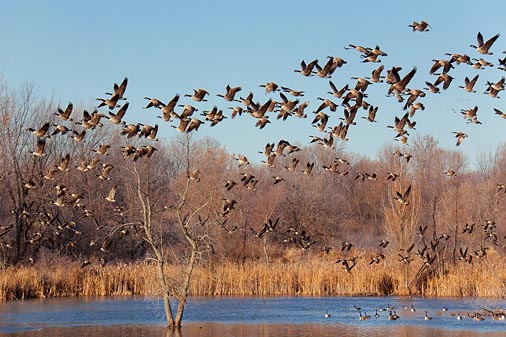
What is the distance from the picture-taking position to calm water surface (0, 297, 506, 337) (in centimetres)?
2127

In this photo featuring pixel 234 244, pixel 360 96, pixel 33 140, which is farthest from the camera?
pixel 33 140

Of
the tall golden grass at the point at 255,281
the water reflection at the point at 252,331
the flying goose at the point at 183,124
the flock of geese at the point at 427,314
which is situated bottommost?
the water reflection at the point at 252,331

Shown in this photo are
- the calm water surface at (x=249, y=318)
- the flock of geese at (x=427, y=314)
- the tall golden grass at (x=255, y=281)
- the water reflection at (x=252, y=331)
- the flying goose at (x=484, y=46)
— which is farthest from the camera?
the tall golden grass at (x=255, y=281)

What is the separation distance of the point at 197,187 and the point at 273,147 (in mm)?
26552

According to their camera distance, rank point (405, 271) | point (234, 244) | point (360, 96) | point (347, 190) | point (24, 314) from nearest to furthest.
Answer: point (360, 96) → point (24, 314) → point (405, 271) → point (234, 244) → point (347, 190)

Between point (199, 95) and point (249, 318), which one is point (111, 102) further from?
point (249, 318)

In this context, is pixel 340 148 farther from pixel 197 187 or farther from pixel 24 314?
pixel 24 314

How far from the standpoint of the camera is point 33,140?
154 ft

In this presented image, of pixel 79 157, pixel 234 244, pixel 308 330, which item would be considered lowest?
pixel 308 330

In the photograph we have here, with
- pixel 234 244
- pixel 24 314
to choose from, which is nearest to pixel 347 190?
pixel 234 244

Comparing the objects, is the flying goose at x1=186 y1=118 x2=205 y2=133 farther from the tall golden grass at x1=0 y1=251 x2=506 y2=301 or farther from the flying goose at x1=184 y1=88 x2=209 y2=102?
the tall golden grass at x1=0 y1=251 x2=506 y2=301

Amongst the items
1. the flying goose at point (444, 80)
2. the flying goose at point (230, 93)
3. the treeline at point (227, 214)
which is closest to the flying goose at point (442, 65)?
the flying goose at point (444, 80)

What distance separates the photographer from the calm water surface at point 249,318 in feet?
69.8

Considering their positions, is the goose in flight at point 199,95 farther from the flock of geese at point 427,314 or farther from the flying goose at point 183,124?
the flock of geese at point 427,314
